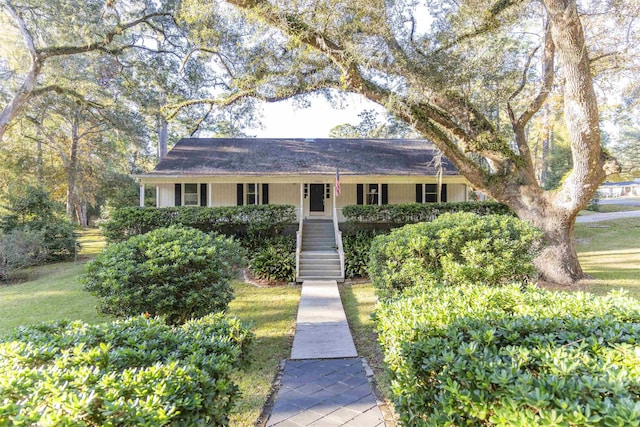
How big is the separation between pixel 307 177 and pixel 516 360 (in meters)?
12.9

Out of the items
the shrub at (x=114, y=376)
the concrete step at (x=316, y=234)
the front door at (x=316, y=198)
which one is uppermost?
the front door at (x=316, y=198)

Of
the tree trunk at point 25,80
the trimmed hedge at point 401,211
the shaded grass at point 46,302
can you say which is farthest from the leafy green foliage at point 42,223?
the trimmed hedge at point 401,211

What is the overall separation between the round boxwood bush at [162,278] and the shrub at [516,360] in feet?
11.1

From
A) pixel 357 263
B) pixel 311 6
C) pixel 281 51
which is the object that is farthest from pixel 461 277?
pixel 281 51

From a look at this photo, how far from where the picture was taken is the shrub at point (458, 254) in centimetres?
575

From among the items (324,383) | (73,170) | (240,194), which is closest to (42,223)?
(240,194)

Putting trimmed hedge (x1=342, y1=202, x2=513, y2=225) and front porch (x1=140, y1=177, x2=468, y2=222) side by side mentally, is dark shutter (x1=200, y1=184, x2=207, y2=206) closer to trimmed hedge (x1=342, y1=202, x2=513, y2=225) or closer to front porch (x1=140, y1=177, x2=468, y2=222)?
front porch (x1=140, y1=177, x2=468, y2=222)

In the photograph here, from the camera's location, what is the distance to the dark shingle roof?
1512 centimetres

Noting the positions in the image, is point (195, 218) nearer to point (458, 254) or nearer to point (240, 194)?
point (240, 194)

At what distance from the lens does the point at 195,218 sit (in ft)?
40.9

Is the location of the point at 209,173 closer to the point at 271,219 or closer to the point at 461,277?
the point at 271,219

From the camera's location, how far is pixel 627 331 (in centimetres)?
245

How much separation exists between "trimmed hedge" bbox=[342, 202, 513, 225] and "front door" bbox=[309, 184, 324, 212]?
382cm

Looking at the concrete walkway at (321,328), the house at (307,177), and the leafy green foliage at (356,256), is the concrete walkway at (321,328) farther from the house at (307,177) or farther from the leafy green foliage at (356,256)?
the house at (307,177)
